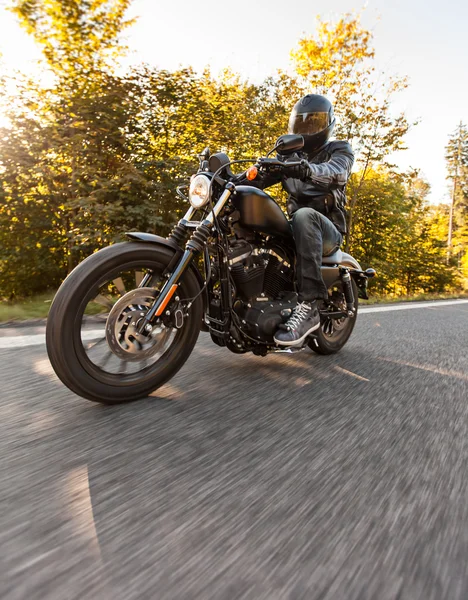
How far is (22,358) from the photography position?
2688mm

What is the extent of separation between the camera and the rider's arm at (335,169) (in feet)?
8.60

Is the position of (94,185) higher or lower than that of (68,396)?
higher

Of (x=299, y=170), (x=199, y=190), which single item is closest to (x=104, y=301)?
(x=199, y=190)

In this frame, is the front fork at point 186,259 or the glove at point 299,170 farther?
the glove at point 299,170

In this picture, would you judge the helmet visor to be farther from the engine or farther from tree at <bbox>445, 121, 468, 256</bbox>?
tree at <bbox>445, 121, 468, 256</bbox>

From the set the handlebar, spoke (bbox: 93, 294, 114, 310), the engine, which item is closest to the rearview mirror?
the handlebar

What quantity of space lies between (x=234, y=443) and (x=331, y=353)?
182 centimetres

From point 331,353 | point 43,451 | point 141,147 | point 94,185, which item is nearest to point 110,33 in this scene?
point 141,147

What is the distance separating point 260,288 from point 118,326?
0.97 metres

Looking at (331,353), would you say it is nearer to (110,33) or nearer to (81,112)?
(81,112)

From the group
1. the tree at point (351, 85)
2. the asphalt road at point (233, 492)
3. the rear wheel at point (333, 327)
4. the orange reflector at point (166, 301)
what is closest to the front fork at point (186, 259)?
the orange reflector at point (166, 301)

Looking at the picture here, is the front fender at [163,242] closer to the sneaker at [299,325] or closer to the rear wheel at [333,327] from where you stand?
the sneaker at [299,325]

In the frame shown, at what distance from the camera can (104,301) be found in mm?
2049

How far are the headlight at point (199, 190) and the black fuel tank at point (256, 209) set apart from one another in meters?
0.21
